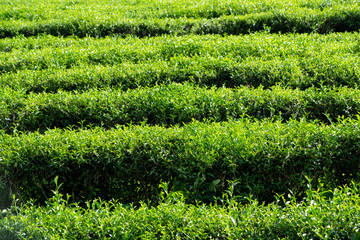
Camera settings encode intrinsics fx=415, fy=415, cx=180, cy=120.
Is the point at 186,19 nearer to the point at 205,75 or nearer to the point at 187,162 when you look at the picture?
the point at 205,75

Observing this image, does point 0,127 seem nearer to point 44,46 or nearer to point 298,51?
point 44,46

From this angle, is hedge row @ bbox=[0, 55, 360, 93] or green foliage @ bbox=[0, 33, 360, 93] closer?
hedge row @ bbox=[0, 55, 360, 93]

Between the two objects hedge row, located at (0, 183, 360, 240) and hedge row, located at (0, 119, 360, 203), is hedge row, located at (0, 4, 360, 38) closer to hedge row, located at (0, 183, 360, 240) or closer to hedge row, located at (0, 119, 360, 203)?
hedge row, located at (0, 119, 360, 203)

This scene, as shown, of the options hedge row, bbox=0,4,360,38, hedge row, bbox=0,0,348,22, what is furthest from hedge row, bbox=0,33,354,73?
hedge row, bbox=0,0,348,22

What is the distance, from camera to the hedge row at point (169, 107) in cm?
647

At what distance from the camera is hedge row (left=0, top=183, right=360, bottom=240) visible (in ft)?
12.7

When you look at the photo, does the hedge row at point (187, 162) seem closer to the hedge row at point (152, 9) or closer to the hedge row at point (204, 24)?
the hedge row at point (204, 24)

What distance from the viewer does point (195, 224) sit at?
4.05 meters

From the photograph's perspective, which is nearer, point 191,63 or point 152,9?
point 191,63

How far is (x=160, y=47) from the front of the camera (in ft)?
29.5

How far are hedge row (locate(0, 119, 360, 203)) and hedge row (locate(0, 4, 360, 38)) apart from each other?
514 centimetres

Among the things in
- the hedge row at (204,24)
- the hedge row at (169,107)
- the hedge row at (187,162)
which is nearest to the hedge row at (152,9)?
the hedge row at (204,24)

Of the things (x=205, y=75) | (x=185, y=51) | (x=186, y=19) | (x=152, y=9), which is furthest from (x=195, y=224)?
(x=152, y=9)

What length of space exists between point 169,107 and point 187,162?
1604 mm
